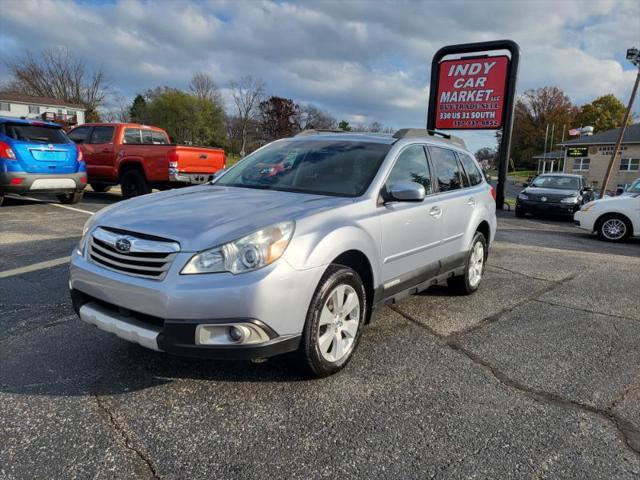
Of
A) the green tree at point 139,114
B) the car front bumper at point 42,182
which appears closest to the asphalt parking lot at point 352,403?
the car front bumper at point 42,182

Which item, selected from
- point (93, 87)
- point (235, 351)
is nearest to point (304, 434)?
point (235, 351)

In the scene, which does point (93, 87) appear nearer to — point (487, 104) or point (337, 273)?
point (487, 104)

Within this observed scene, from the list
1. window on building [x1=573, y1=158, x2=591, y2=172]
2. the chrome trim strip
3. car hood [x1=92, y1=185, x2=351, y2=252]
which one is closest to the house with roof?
window on building [x1=573, y1=158, x2=591, y2=172]

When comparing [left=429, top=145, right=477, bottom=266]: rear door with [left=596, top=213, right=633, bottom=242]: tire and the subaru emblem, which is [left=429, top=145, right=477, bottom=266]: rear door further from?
[left=596, top=213, right=633, bottom=242]: tire

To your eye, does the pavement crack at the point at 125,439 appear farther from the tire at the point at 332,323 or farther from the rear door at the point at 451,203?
the rear door at the point at 451,203

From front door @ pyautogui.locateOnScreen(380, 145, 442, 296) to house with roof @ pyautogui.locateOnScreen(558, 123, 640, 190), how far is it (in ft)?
146

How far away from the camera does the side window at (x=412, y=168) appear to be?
392 centimetres

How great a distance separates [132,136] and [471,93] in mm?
10676

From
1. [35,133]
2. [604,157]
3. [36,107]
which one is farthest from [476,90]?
[36,107]

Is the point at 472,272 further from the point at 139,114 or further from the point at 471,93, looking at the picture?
the point at 139,114

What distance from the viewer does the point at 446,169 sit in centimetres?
483

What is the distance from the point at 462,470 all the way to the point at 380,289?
4.98ft

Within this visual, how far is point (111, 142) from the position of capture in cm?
1212

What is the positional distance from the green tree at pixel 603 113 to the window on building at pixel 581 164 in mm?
31889
